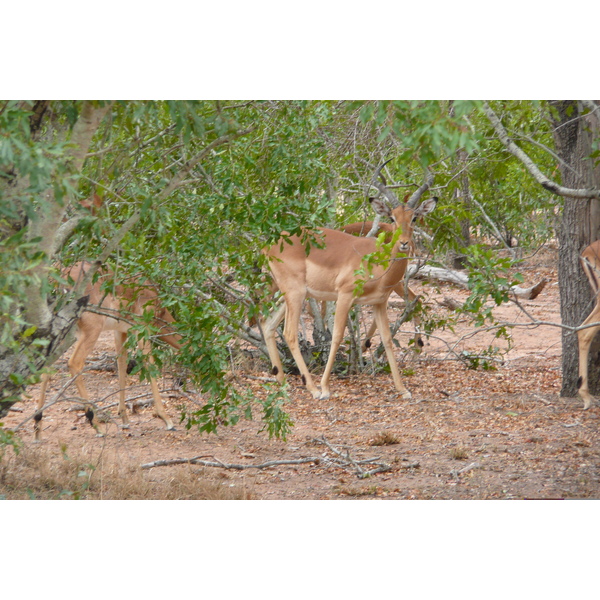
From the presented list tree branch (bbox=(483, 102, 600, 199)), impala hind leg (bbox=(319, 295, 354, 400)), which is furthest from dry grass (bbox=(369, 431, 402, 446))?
tree branch (bbox=(483, 102, 600, 199))

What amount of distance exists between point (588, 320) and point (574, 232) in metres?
0.57

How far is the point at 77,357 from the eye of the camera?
4.88 meters

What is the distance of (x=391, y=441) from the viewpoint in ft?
15.1

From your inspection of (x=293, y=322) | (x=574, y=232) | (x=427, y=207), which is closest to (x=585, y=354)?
(x=574, y=232)

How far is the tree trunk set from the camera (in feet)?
15.8

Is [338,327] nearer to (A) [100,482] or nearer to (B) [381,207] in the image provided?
(B) [381,207]

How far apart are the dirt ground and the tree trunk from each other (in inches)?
11.8

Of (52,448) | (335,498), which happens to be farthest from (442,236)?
(52,448)

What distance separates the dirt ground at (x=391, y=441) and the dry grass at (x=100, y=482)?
0.8 inches

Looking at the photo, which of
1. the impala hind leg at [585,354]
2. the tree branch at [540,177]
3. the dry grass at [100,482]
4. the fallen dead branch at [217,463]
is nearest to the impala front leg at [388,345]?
the impala hind leg at [585,354]

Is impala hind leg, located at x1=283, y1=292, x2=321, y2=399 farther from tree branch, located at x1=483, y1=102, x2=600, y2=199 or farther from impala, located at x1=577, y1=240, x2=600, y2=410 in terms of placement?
tree branch, located at x1=483, y1=102, x2=600, y2=199

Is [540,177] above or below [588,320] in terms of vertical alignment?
above

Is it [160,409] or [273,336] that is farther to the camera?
[273,336]

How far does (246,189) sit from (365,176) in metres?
1.87
